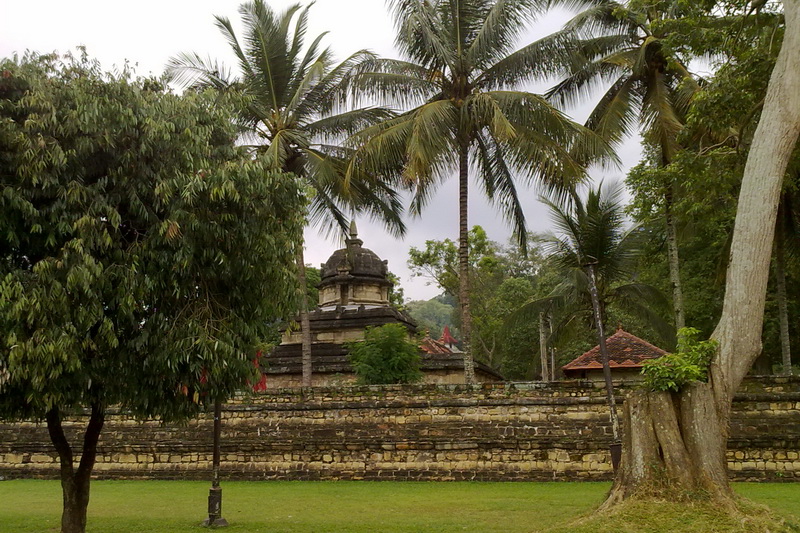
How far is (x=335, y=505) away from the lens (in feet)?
37.3

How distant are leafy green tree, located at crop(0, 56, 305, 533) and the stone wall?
6487 mm

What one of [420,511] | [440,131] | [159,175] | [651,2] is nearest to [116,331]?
[159,175]

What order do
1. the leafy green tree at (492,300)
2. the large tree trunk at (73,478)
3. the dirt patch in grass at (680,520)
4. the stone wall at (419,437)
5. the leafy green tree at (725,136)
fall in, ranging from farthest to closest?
the leafy green tree at (492,300) → the stone wall at (419,437) → the leafy green tree at (725,136) → the large tree trunk at (73,478) → the dirt patch in grass at (680,520)

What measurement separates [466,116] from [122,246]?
9.66 m

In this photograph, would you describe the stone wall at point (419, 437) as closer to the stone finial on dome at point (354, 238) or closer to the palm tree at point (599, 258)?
the palm tree at point (599, 258)

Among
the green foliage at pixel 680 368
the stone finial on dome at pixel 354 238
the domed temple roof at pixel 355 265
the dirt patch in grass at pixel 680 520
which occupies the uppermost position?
the stone finial on dome at pixel 354 238

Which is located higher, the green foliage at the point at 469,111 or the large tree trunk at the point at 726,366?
the green foliage at the point at 469,111

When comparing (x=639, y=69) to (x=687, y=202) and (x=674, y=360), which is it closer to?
(x=687, y=202)

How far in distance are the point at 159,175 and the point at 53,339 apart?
2.09 metres

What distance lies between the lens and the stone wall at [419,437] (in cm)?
1347

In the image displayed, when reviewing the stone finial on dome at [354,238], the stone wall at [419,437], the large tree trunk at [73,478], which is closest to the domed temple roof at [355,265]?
the stone finial on dome at [354,238]

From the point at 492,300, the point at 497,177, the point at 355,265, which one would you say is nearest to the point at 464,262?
the point at 497,177

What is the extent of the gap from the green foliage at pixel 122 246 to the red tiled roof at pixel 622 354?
12.4m

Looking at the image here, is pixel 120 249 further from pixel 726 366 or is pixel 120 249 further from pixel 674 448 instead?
pixel 726 366
